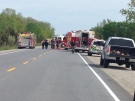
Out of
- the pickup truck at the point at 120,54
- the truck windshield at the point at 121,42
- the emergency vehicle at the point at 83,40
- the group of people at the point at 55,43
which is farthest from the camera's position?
the group of people at the point at 55,43

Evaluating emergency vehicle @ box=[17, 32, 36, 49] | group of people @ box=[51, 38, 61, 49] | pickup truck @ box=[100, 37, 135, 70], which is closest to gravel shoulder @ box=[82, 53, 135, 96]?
pickup truck @ box=[100, 37, 135, 70]

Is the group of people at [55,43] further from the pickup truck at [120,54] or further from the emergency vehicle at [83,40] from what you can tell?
the pickup truck at [120,54]

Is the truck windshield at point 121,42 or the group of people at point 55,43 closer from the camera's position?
the truck windshield at point 121,42

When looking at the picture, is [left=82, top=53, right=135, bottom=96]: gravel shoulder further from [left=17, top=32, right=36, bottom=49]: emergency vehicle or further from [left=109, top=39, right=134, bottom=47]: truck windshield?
[left=17, top=32, right=36, bottom=49]: emergency vehicle

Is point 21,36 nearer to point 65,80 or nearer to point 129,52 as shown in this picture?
point 129,52

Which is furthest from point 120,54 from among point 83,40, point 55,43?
point 55,43

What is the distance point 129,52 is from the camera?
31.0 m

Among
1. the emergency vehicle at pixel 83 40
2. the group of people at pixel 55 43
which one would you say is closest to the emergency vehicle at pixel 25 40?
the group of people at pixel 55 43

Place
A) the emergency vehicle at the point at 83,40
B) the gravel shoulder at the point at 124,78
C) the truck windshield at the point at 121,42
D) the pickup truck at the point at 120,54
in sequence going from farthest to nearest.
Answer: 1. the emergency vehicle at the point at 83,40
2. the truck windshield at the point at 121,42
3. the pickup truck at the point at 120,54
4. the gravel shoulder at the point at 124,78

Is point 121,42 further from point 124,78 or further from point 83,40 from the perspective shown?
point 83,40

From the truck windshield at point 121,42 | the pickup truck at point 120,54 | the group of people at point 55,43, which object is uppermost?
the truck windshield at point 121,42

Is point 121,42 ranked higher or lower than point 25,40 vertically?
higher

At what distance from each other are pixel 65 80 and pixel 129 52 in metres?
11.8

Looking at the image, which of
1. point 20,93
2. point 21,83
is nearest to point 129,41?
point 21,83
